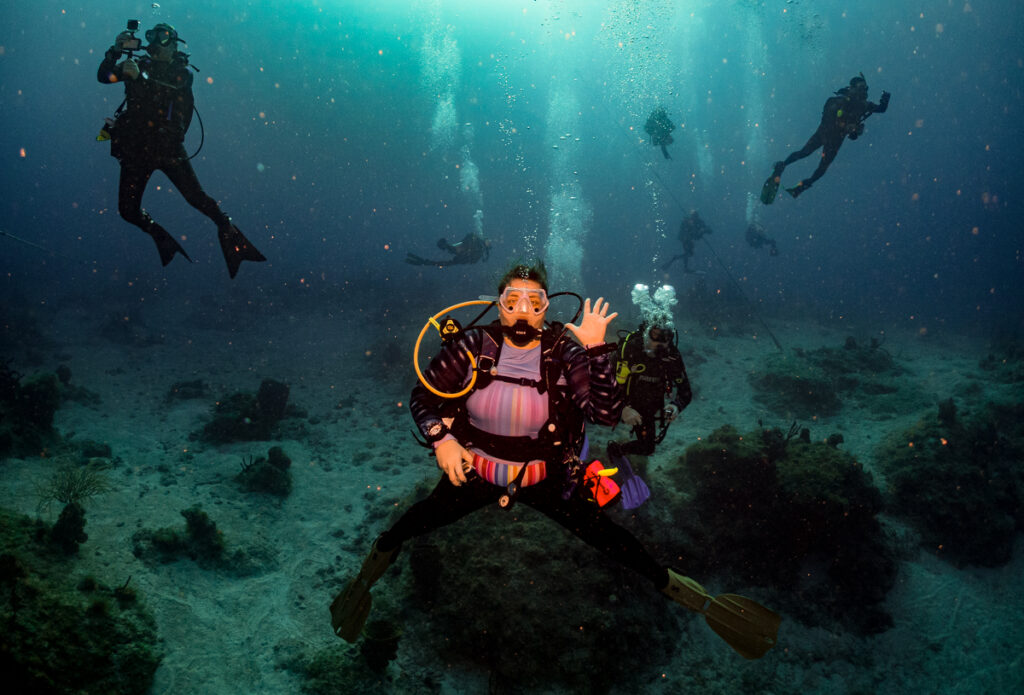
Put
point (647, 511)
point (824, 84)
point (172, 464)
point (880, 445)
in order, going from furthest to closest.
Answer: point (824, 84)
point (880, 445)
point (172, 464)
point (647, 511)

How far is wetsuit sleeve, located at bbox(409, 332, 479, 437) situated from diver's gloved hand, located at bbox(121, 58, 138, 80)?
5661 millimetres

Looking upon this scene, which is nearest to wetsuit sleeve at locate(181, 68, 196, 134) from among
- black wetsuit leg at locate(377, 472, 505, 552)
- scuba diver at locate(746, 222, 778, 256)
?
black wetsuit leg at locate(377, 472, 505, 552)

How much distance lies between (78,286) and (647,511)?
40.1 meters

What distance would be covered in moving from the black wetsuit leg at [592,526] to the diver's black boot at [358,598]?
3.75ft

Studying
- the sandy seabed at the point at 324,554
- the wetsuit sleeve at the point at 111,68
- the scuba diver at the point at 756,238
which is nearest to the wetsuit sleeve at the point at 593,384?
the sandy seabed at the point at 324,554

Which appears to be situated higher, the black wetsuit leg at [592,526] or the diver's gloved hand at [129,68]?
the diver's gloved hand at [129,68]

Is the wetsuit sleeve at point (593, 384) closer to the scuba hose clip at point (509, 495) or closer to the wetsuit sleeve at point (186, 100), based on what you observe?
the scuba hose clip at point (509, 495)

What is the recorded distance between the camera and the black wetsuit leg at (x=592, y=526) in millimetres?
2734

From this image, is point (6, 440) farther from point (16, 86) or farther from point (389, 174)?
point (16, 86)

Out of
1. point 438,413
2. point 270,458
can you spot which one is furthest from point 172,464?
point 438,413

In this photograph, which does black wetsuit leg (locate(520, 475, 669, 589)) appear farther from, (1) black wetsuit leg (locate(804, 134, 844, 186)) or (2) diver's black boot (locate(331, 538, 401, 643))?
(1) black wetsuit leg (locate(804, 134, 844, 186))

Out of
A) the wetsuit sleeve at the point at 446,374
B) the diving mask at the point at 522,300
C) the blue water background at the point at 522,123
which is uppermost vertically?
the blue water background at the point at 522,123

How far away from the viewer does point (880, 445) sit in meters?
Answer: 9.66

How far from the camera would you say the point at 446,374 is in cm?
281
